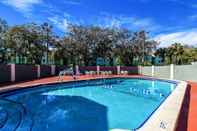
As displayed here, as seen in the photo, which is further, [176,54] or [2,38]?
[176,54]

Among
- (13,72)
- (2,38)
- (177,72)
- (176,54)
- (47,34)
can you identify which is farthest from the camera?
(176,54)

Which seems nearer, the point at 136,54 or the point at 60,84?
the point at 60,84

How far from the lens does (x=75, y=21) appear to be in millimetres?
37500

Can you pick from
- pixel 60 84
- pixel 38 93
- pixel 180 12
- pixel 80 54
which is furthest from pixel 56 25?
pixel 38 93

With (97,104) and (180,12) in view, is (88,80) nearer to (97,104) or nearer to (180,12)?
(97,104)

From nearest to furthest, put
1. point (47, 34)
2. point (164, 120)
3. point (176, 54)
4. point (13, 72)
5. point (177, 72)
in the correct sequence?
1. point (164, 120)
2. point (13, 72)
3. point (177, 72)
4. point (47, 34)
5. point (176, 54)

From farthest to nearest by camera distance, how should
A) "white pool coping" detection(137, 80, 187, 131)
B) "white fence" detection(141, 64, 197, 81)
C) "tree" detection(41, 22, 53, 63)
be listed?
"tree" detection(41, 22, 53, 63), "white fence" detection(141, 64, 197, 81), "white pool coping" detection(137, 80, 187, 131)

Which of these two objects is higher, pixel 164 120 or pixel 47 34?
pixel 47 34

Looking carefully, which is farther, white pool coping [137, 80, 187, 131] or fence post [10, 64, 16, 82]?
fence post [10, 64, 16, 82]

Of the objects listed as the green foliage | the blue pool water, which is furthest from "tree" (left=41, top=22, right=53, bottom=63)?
the blue pool water

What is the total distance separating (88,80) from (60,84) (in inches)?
146

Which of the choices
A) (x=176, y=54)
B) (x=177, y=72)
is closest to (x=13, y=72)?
(x=177, y=72)

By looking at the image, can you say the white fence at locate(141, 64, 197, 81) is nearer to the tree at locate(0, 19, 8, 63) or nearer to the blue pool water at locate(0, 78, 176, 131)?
the blue pool water at locate(0, 78, 176, 131)

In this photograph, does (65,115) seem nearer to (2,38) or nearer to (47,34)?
(2,38)
